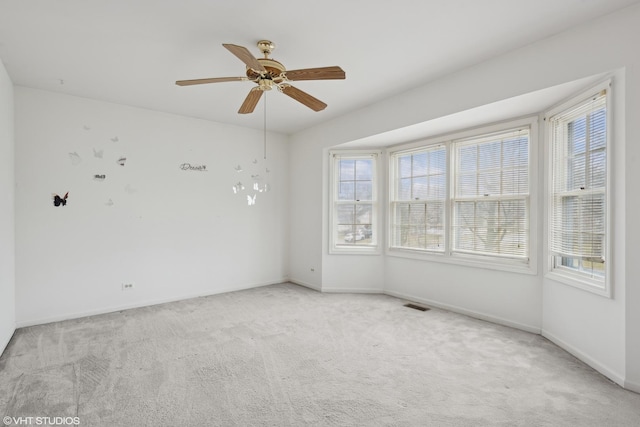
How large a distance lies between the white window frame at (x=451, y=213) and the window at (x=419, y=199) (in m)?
0.07

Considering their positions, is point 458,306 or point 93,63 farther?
point 458,306

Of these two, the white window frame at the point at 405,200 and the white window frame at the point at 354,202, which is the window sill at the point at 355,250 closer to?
the white window frame at the point at 354,202

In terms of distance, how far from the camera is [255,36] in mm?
2604

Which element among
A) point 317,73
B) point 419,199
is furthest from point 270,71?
point 419,199

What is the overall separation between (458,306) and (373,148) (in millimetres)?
2633

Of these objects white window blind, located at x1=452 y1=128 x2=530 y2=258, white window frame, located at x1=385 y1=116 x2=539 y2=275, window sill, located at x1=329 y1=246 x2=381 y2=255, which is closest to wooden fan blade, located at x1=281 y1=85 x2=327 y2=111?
white window frame, located at x1=385 y1=116 x2=539 y2=275

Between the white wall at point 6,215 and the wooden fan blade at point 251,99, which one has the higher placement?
the wooden fan blade at point 251,99

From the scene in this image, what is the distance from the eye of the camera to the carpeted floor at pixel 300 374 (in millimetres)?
2029

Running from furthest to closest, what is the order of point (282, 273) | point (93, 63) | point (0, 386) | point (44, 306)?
point (282, 273) → point (44, 306) → point (93, 63) → point (0, 386)

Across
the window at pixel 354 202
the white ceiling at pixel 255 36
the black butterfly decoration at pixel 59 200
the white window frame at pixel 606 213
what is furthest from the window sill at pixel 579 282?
the black butterfly decoration at pixel 59 200

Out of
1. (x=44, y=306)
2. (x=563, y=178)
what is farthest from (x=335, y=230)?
(x=44, y=306)

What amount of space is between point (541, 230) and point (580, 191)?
2.08 ft

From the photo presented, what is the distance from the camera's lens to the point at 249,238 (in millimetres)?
5410

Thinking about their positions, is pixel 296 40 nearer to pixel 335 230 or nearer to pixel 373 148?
pixel 373 148
